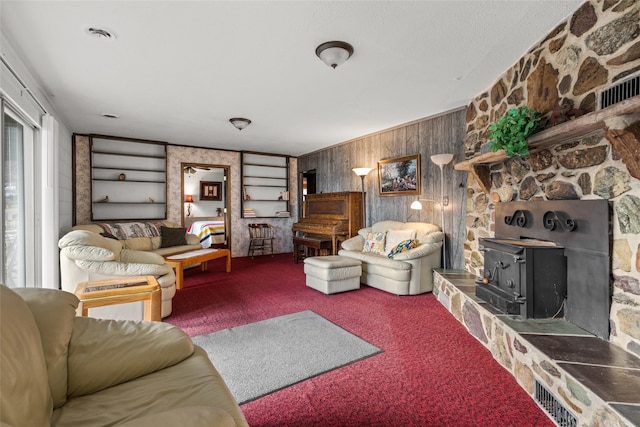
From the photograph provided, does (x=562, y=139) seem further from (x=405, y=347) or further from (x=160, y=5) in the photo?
(x=160, y=5)

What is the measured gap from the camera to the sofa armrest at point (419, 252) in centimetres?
393

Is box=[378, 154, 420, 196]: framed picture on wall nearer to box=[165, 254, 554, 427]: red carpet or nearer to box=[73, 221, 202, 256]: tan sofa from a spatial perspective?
box=[165, 254, 554, 427]: red carpet

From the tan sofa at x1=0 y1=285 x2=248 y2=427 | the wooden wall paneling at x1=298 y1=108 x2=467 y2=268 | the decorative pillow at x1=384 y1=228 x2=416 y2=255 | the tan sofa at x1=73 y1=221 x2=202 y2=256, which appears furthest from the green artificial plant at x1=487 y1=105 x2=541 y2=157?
the tan sofa at x1=73 y1=221 x2=202 y2=256

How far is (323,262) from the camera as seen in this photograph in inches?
160

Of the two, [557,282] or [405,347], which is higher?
[557,282]

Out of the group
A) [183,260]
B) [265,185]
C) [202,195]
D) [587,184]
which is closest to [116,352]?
[587,184]

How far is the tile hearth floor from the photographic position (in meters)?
1.40

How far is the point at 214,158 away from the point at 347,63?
186 inches

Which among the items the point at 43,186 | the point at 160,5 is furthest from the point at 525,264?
the point at 43,186

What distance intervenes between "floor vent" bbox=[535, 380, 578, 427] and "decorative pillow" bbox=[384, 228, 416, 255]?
8.68 feet

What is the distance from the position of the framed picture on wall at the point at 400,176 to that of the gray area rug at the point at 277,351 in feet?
8.84

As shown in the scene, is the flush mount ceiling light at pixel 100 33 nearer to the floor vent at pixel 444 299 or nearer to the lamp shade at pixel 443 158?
the lamp shade at pixel 443 158

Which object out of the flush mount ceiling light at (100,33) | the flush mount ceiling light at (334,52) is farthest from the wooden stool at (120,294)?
the flush mount ceiling light at (334,52)

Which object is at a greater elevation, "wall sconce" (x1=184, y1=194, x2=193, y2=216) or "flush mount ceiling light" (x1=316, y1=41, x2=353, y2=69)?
"flush mount ceiling light" (x1=316, y1=41, x2=353, y2=69)
